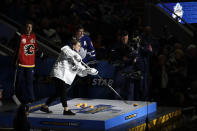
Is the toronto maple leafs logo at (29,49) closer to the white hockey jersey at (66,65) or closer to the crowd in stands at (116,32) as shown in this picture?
the white hockey jersey at (66,65)

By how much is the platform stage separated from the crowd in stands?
2.86 ft

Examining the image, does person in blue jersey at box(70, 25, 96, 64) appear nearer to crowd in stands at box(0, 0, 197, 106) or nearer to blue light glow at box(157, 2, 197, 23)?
crowd in stands at box(0, 0, 197, 106)

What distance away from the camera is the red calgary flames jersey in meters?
9.73

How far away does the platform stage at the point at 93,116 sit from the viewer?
777cm

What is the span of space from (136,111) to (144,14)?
5.82 m

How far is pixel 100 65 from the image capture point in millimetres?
10633

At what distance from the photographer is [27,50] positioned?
977cm

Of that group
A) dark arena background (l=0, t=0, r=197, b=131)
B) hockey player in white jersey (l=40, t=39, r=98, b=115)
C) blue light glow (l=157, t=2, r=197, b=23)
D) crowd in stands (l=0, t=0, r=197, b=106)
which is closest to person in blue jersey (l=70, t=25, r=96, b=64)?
dark arena background (l=0, t=0, r=197, b=131)

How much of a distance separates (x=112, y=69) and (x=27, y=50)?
80.4 inches

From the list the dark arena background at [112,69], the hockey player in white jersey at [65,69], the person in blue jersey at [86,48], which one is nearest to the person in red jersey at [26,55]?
A: the dark arena background at [112,69]

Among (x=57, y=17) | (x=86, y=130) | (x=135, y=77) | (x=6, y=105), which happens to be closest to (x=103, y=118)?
(x=86, y=130)

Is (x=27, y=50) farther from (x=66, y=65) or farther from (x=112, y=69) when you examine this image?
(x=112, y=69)

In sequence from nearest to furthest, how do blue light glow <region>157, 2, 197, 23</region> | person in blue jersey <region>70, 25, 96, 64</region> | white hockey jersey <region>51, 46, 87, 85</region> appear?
blue light glow <region>157, 2, 197, 23</region>, white hockey jersey <region>51, 46, 87, 85</region>, person in blue jersey <region>70, 25, 96, 64</region>

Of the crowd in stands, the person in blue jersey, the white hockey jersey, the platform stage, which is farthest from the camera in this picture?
the crowd in stands
